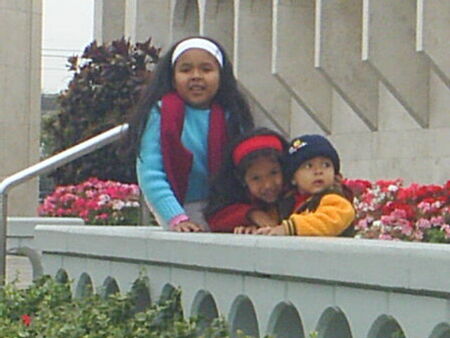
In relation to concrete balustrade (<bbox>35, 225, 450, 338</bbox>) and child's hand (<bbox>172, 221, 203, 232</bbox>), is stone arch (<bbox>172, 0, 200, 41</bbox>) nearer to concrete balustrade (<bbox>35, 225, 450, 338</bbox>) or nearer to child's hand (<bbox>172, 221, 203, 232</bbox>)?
concrete balustrade (<bbox>35, 225, 450, 338</bbox>)

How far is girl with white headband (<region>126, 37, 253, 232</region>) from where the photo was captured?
21.7ft

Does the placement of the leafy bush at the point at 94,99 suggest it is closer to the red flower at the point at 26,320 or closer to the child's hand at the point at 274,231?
the red flower at the point at 26,320

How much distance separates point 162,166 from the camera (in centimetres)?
663

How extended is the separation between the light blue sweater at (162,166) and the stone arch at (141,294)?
30cm

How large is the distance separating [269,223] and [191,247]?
60 centimetres

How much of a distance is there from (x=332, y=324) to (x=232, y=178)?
5.73ft

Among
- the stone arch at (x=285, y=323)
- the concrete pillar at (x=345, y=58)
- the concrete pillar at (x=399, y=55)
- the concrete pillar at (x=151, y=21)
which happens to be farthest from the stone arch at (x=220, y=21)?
the stone arch at (x=285, y=323)

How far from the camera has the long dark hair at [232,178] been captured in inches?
248

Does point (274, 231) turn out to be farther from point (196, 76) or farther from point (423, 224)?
point (423, 224)

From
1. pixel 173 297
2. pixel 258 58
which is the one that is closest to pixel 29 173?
pixel 173 297

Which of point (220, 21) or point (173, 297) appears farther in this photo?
point (220, 21)

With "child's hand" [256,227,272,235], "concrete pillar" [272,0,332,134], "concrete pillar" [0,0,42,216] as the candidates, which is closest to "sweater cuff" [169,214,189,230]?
"child's hand" [256,227,272,235]

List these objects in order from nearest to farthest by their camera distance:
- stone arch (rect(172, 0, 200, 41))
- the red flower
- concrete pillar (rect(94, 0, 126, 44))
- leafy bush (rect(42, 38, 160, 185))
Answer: the red flower, leafy bush (rect(42, 38, 160, 185)), stone arch (rect(172, 0, 200, 41)), concrete pillar (rect(94, 0, 126, 44))

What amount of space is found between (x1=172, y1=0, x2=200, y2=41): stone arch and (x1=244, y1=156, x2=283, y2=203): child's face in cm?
2934
